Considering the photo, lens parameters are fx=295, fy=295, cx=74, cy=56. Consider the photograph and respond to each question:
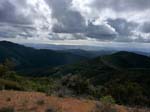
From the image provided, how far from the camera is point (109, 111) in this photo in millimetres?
14062

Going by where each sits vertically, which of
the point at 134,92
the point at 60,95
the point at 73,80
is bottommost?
the point at 134,92

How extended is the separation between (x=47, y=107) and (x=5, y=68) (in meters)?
32.5

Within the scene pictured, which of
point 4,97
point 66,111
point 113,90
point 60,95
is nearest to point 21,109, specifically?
point 66,111

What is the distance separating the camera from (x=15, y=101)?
625 inches

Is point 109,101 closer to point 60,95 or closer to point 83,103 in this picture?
point 83,103

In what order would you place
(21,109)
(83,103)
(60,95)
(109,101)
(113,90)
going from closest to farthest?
1. (21,109)
2. (109,101)
3. (83,103)
4. (60,95)
5. (113,90)

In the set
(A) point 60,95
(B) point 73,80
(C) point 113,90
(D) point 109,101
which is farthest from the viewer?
(C) point 113,90

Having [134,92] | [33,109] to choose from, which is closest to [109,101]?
[33,109]

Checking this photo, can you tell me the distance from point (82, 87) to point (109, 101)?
2885 centimetres

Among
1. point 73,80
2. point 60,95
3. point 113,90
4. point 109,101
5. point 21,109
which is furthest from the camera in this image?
point 113,90

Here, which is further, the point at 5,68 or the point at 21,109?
the point at 5,68

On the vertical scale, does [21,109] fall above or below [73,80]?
above

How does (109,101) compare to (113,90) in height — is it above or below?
above

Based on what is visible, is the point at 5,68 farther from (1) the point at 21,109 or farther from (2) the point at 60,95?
(1) the point at 21,109
